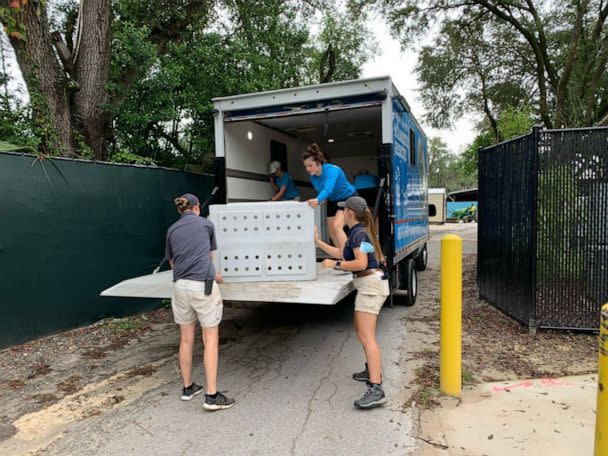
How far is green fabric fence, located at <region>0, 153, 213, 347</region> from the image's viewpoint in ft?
16.7

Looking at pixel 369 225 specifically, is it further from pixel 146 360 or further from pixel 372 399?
pixel 146 360

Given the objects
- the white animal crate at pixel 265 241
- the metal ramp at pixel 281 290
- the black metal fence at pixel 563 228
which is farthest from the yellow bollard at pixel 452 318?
the black metal fence at pixel 563 228


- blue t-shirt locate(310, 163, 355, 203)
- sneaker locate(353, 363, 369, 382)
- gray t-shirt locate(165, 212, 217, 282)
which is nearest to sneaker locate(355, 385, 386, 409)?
sneaker locate(353, 363, 369, 382)

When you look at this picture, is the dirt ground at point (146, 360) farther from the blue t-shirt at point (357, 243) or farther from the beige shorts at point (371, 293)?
the blue t-shirt at point (357, 243)

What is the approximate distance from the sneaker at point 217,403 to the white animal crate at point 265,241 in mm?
1133

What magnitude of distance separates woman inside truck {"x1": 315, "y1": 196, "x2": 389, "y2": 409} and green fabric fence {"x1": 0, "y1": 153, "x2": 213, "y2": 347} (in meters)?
3.74

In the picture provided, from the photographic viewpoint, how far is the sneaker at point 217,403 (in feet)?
11.6

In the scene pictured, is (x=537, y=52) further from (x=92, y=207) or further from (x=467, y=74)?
(x=92, y=207)

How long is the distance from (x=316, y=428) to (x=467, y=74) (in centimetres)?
1757

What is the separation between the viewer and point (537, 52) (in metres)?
13.2

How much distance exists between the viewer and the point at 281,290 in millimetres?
3979

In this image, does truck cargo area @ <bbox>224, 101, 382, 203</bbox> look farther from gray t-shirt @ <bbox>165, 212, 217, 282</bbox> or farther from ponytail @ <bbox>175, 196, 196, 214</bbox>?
gray t-shirt @ <bbox>165, 212, 217, 282</bbox>

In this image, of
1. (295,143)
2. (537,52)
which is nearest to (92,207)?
(295,143)

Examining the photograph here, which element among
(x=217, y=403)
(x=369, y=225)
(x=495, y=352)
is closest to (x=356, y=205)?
(x=369, y=225)
